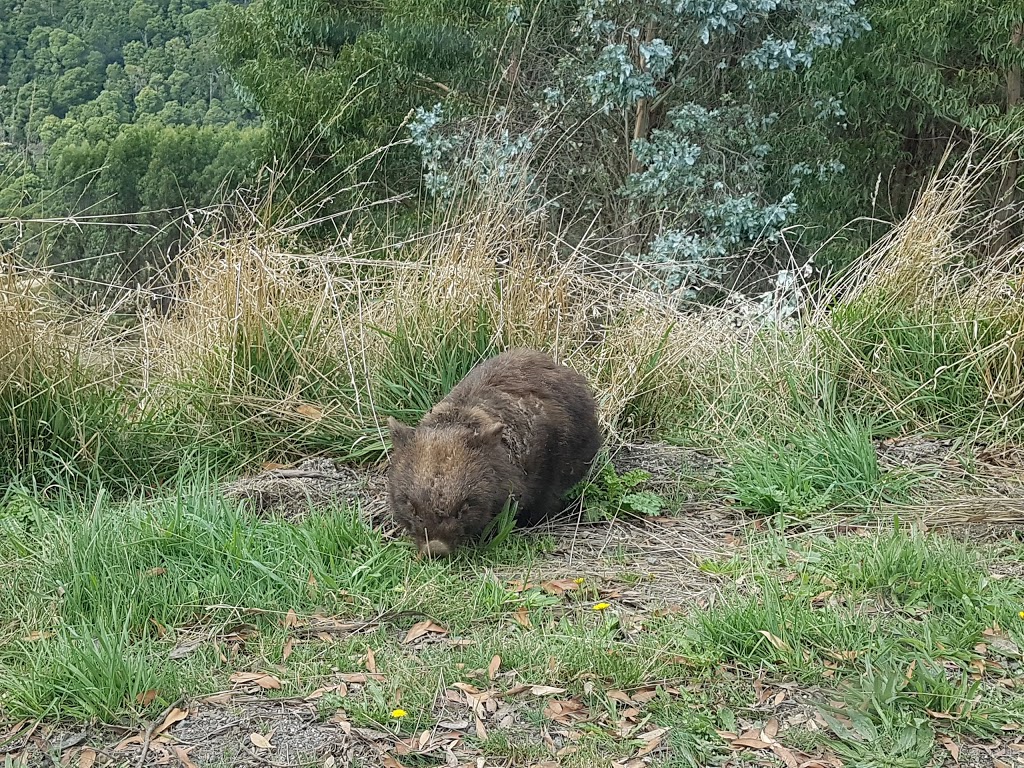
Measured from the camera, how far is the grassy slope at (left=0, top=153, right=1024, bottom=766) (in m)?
3.45

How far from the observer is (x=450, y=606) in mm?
4082

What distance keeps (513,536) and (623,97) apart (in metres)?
9.65

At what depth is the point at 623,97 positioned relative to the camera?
13.3 m

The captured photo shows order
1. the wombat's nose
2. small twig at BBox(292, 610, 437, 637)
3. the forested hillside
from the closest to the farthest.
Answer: small twig at BBox(292, 610, 437, 637) < the wombat's nose < the forested hillside

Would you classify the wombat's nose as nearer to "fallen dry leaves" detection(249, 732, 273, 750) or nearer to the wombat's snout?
the wombat's snout

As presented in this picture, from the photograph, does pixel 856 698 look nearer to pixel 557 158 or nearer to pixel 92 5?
pixel 557 158

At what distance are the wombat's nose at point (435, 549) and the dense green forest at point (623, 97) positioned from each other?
8.05 meters

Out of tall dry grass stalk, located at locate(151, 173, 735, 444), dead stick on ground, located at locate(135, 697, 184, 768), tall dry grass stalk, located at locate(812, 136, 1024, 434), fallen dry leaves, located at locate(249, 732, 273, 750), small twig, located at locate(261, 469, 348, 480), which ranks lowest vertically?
small twig, located at locate(261, 469, 348, 480)

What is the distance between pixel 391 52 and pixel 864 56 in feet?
22.0

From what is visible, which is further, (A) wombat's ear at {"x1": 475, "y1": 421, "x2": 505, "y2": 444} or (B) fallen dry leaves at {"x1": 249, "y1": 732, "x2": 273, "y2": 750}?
(A) wombat's ear at {"x1": 475, "y1": 421, "x2": 505, "y2": 444}

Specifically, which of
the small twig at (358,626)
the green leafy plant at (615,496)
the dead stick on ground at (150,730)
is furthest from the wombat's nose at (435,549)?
the dead stick on ground at (150,730)

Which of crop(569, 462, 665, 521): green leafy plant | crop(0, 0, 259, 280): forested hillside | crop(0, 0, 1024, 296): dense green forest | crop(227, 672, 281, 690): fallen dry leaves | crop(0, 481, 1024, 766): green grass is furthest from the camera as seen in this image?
crop(0, 0, 1024, 296): dense green forest

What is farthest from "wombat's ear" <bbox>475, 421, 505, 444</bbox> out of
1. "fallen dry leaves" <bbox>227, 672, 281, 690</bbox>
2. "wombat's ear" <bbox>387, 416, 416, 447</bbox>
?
"fallen dry leaves" <bbox>227, 672, 281, 690</bbox>

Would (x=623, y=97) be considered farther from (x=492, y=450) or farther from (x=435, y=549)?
(x=435, y=549)
